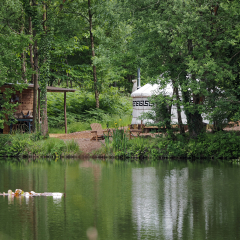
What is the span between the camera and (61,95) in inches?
1293

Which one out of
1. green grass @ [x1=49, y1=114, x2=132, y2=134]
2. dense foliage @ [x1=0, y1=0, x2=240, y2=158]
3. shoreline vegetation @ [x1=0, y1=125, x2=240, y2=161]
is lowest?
shoreline vegetation @ [x1=0, y1=125, x2=240, y2=161]

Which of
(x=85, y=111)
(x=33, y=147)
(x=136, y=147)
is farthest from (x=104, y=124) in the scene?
(x=136, y=147)

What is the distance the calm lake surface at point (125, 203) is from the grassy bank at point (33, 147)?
13.2 feet

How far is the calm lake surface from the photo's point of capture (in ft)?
22.4

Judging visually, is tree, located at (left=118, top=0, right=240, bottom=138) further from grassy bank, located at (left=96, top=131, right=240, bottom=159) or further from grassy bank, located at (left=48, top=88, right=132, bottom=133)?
grassy bank, located at (left=48, top=88, right=132, bottom=133)

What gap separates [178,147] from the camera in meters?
18.8

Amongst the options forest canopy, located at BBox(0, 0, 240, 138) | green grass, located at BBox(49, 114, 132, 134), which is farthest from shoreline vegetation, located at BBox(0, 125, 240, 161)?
green grass, located at BBox(49, 114, 132, 134)

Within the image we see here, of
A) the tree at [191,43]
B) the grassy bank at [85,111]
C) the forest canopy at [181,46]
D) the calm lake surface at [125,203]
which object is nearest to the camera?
the calm lake surface at [125,203]

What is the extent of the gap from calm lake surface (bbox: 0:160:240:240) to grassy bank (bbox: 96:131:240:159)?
2799mm

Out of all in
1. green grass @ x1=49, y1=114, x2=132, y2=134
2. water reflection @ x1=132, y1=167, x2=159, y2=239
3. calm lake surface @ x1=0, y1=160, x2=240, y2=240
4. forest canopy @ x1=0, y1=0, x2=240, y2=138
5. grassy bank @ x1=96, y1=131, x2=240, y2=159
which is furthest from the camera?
green grass @ x1=49, y1=114, x2=132, y2=134

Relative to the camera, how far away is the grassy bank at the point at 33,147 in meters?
19.7

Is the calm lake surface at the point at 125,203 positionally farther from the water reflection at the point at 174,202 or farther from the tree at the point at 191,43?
the tree at the point at 191,43

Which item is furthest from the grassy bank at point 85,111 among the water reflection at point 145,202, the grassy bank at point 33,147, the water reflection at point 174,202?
the water reflection at point 174,202

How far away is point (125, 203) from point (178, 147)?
987 centimetres
